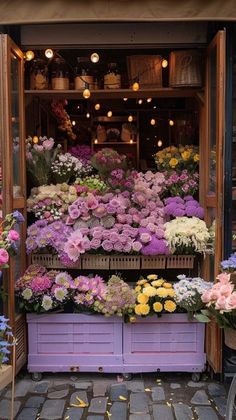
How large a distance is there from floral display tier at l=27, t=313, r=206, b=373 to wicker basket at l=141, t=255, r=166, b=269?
1.63 feet

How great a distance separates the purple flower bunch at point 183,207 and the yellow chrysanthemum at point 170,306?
0.86 m

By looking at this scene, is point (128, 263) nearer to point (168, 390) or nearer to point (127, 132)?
point (168, 390)

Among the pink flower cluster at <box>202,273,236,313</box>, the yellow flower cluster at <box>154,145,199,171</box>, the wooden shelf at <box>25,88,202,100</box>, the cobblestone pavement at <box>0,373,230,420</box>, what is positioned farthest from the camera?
the yellow flower cluster at <box>154,145,199,171</box>

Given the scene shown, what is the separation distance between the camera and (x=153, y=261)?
4.62 metres

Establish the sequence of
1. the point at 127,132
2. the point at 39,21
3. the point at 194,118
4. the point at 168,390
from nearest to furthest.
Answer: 1. the point at 39,21
2. the point at 168,390
3. the point at 194,118
4. the point at 127,132

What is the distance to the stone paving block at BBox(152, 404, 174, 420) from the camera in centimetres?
364

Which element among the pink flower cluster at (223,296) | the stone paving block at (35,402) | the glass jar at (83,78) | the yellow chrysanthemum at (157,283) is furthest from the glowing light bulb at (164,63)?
the stone paving block at (35,402)

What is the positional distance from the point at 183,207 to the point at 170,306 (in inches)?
38.9

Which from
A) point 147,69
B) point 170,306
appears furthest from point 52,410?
point 147,69

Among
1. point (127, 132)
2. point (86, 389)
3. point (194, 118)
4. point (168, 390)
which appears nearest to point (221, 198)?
point (168, 390)

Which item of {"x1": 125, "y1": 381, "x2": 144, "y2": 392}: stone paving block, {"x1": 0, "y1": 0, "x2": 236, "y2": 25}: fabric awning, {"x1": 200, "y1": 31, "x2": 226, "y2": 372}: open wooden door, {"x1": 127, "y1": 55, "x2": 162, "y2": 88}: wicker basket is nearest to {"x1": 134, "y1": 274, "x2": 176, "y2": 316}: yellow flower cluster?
{"x1": 200, "y1": 31, "x2": 226, "y2": 372}: open wooden door

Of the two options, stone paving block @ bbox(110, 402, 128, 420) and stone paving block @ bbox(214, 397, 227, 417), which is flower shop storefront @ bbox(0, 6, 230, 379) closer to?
stone paving block @ bbox(214, 397, 227, 417)

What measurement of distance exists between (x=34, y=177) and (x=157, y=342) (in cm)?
199

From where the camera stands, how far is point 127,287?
4.36 meters
